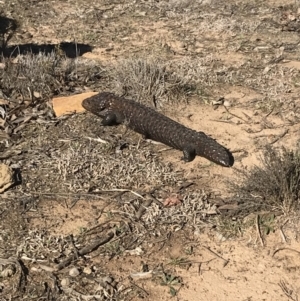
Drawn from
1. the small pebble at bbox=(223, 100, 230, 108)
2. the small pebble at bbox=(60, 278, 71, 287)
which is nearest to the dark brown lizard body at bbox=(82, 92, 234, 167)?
the small pebble at bbox=(223, 100, 230, 108)

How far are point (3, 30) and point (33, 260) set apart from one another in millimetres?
6128

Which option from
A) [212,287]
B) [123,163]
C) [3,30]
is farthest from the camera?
[3,30]

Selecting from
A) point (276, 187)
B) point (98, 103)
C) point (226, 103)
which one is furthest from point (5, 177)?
point (226, 103)

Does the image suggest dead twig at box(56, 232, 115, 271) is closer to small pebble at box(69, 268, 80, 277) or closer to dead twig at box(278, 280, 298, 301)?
small pebble at box(69, 268, 80, 277)

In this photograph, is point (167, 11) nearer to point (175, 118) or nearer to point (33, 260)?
point (175, 118)

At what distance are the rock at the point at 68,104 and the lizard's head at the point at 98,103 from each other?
14 cm

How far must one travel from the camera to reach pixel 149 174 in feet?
18.4

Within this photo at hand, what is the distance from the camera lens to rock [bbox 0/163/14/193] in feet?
17.5

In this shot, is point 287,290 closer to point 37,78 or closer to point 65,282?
point 65,282

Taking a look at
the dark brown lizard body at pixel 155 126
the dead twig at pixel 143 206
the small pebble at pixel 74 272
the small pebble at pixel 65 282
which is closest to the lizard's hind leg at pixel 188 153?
the dark brown lizard body at pixel 155 126

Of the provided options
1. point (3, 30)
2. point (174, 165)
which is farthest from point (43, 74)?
point (3, 30)

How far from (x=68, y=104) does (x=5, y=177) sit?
1.72 metres

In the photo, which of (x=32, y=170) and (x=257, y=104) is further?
(x=257, y=104)

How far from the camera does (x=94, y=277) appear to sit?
4.45m
